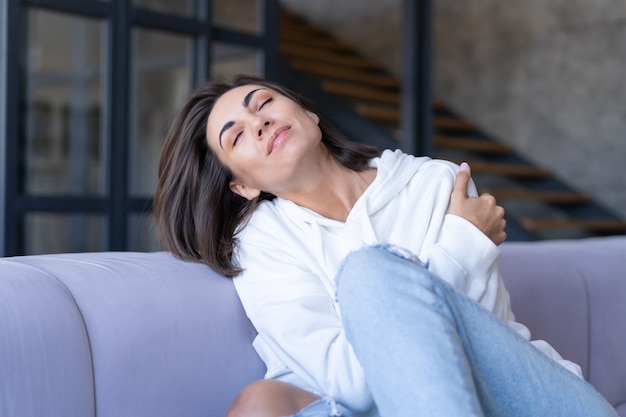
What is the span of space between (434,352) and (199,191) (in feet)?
2.41

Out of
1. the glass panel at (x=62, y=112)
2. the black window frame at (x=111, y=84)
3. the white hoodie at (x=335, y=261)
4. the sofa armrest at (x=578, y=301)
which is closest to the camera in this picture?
the white hoodie at (x=335, y=261)

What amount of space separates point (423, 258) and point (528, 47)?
3985mm

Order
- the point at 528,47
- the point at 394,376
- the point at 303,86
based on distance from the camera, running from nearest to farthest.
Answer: the point at 394,376, the point at 303,86, the point at 528,47

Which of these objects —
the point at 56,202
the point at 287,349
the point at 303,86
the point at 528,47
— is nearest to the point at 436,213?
the point at 287,349

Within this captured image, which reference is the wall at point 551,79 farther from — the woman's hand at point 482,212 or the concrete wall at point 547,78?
the woman's hand at point 482,212

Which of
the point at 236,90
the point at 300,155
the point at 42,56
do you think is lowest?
the point at 300,155

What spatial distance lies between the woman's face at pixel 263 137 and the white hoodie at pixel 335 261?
0.25 feet

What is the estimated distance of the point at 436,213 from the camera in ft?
4.38

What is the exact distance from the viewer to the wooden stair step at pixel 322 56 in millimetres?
4648

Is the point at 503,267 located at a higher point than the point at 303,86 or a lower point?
lower

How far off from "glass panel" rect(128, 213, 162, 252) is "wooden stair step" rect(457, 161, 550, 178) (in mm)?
2072

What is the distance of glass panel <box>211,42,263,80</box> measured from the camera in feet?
9.29

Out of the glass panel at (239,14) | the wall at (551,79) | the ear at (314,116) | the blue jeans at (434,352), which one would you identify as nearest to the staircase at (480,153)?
the wall at (551,79)

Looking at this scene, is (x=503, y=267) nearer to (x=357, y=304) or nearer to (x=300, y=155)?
(x=300, y=155)
